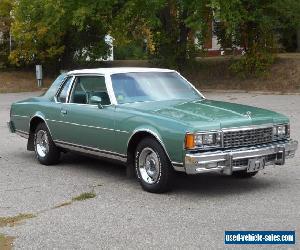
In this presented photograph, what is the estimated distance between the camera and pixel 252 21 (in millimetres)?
25312

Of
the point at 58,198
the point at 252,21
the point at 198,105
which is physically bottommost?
the point at 58,198

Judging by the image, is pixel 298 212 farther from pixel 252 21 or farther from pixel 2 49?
pixel 2 49

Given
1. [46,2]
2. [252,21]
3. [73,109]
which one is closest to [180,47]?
[252,21]

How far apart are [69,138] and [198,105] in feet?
6.97

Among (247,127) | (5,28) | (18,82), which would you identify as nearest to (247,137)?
(247,127)

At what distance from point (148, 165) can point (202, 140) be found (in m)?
0.93

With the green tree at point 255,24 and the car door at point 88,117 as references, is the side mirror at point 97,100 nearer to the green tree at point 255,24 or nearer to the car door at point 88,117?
the car door at point 88,117

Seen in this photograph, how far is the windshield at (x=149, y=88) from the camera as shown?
812cm

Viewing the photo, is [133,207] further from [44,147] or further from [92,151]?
[44,147]

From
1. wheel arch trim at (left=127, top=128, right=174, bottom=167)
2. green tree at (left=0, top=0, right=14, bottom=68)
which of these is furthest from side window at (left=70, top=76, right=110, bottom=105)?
green tree at (left=0, top=0, right=14, bottom=68)

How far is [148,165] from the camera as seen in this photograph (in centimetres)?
740

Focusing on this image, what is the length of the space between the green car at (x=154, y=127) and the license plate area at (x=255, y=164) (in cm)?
1

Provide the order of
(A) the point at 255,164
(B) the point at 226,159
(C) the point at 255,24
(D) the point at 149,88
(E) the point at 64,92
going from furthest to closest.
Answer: (C) the point at 255,24
(E) the point at 64,92
(D) the point at 149,88
(A) the point at 255,164
(B) the point at 226,159

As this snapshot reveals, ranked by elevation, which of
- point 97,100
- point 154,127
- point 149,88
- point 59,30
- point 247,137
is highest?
point 59,30
